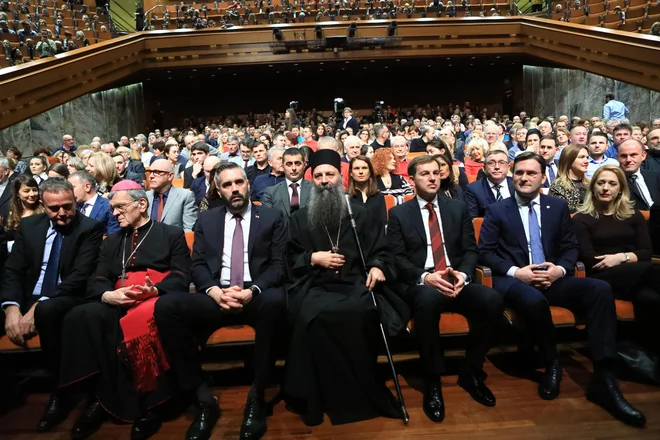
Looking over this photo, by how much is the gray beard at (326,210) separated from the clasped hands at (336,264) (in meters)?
0.20

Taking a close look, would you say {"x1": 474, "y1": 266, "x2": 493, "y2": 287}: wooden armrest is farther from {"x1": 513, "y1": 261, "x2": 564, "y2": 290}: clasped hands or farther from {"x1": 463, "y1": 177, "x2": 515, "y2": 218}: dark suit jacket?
{"x1": 463, "y1": 177, "x2": 515, "y2": 218}: dark suit jacket

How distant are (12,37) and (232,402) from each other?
37.3 feet

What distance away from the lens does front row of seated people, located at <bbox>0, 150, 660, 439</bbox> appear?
223cm

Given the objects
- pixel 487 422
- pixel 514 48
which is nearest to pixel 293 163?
pixel 487 422

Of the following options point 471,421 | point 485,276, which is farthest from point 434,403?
point 485,276

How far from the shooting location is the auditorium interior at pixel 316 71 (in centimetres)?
268

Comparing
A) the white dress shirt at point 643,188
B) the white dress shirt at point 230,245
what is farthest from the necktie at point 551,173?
the white dress shirt at point 230,245

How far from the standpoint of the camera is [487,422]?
2113mm

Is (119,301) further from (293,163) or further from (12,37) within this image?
(12,37)

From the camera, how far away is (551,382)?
7.55 ft

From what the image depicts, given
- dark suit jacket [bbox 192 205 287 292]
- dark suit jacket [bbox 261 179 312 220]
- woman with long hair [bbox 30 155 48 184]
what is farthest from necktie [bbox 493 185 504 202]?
woman with long hair [bbox 30 155 48 184]

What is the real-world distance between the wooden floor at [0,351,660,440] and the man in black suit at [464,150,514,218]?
52.9 inches

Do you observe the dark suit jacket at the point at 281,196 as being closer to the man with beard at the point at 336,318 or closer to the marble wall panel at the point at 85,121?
the man with beard at the point at 336,318

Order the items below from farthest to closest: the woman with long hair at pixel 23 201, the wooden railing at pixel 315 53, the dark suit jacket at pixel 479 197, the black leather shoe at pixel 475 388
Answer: the wooden railing at pixel 315 53 → the dark suit jacket at pixel 479 197 → the woman with long hair at pixel 23 201 → the black leather shoe at pixel 475 388
